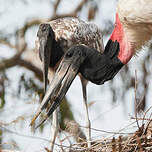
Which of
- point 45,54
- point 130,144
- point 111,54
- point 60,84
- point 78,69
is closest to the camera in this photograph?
point 130,144

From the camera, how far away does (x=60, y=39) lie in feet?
13.2

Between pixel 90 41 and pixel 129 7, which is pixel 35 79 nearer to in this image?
pixel 90 41

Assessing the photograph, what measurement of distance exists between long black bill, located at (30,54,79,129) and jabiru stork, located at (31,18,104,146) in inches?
A: 11.3

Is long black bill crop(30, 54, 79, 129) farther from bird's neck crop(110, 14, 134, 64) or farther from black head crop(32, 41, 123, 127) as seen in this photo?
bird's neck crop(110, 14, 134, 64)

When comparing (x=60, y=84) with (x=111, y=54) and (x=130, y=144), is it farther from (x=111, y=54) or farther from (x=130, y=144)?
(x=130, y=144)

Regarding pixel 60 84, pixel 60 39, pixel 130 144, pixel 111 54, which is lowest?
pixel 130 144

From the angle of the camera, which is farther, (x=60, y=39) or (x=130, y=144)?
(x=60, y=39)

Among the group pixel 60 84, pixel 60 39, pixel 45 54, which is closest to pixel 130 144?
pixel 60 84

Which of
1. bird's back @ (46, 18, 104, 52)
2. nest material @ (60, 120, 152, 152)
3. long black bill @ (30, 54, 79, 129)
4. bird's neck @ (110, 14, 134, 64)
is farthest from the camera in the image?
bird's back @ (46, 18, 104, 52)

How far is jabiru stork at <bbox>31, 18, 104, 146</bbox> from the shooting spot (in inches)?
149

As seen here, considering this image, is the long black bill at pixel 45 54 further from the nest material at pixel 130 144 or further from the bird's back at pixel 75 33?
the nest material at pixel 130 144

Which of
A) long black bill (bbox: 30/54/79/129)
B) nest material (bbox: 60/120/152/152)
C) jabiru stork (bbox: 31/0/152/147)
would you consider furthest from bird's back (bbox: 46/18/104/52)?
nest material (bbox: 60/120/152/152)

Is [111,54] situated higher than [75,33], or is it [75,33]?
[75,33]

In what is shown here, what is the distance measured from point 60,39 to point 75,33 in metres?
0.15
